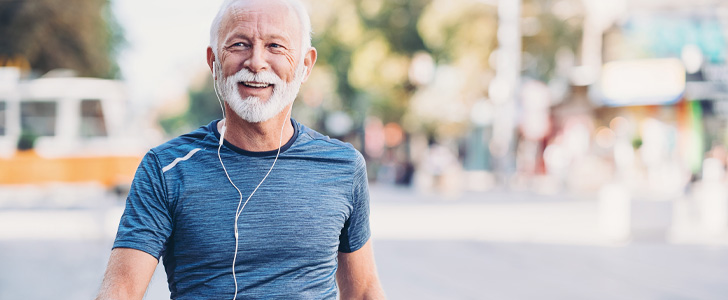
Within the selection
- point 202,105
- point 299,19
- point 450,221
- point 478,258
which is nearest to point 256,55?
point 299,19

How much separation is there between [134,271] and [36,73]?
90.0ft

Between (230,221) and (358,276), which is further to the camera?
(358,276)

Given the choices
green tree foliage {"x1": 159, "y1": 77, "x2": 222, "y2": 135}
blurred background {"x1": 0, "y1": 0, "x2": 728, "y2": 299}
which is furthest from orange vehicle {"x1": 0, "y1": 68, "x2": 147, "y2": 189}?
green tree foliage {"x1": 159, "y1": 77, "x2": 222, "y2": 135}

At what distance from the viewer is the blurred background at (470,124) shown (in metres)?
13.4

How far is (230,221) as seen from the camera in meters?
2.14

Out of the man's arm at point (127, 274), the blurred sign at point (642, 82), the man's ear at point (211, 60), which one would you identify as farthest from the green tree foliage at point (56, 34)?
the man's arm at point (127, 274)

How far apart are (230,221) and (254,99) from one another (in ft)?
0.97

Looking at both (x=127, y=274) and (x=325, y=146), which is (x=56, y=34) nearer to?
(x=325, y=146)

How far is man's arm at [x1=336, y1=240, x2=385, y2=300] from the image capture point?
7.98ft

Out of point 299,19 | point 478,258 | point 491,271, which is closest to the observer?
point 299,19

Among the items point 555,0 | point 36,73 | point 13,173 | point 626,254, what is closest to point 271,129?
point 626,254

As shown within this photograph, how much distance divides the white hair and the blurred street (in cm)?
400

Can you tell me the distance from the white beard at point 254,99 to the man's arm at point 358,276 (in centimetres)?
44

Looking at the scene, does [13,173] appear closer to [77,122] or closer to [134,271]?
[77,122]
